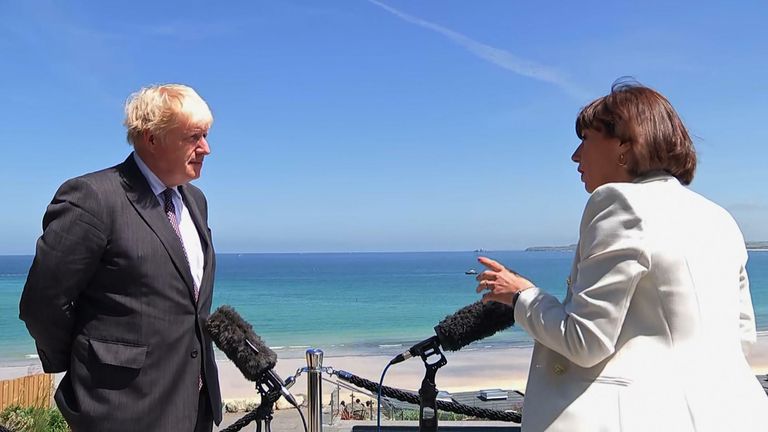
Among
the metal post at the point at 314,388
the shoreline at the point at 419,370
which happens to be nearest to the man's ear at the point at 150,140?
the metal post at the point at 314,388

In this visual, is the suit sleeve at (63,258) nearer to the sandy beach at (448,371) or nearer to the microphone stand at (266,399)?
the microphone stand at (266,399)

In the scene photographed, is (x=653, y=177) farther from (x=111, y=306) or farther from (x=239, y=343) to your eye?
(x=111, y=306)

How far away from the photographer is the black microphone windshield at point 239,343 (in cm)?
251

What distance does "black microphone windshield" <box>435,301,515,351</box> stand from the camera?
254 cm

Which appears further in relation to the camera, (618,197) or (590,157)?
(590,157)

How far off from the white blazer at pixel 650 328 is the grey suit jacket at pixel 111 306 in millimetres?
1397

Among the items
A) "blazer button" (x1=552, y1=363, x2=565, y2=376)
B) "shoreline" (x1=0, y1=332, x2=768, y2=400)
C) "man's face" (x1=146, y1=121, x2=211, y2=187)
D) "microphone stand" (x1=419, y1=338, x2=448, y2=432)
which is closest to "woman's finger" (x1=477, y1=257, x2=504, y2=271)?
"blazer button" (x1=552, y1=363, x2=565, y2=376)

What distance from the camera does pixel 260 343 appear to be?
2641 mm

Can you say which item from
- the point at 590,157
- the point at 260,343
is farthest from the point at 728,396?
the point at 260,343

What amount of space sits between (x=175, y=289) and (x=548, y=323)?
4.56ft

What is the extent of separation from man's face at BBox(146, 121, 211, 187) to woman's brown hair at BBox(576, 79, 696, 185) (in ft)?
4.93

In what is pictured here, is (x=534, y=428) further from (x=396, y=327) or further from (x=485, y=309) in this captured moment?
(x=396, y=327)

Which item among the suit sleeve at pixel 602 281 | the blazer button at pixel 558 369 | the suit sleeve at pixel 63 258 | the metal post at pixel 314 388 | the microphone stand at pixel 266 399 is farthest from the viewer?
the metal post at pixel 314 388

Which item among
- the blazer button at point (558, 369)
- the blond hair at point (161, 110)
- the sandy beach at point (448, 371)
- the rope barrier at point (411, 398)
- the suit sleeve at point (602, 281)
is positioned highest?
the blond hair at point (161, 110)
